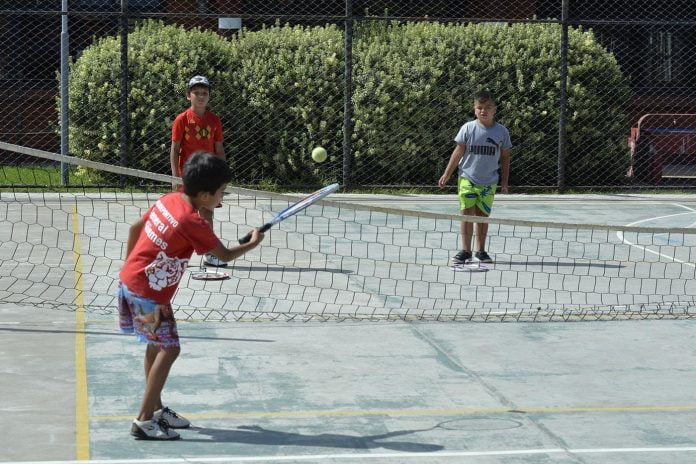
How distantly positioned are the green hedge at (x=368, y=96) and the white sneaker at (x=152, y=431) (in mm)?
12111

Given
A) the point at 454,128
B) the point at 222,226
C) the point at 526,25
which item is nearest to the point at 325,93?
the point at 454,128

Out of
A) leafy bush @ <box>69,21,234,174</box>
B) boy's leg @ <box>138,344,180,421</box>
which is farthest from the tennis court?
leafy bush @ <box>69,21,234,174</box>

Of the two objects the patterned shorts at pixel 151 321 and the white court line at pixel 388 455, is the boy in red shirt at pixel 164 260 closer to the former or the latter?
the patterned shorts at pixel 151 321

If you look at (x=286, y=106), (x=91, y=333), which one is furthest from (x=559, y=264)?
(x=286, y=106)

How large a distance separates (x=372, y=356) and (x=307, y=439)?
1959mm

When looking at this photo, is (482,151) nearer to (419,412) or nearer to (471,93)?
(419,412)

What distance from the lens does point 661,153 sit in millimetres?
20359

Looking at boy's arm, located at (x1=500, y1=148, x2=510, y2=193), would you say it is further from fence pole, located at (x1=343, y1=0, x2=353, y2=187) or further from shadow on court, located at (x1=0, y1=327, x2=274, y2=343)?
fence pole, located at (x1=343, y1=0, x2=353, y2=187)

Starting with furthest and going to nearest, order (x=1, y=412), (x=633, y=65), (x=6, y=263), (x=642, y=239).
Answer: (x=633, y=65), (x=642, y=239), (x=6, y=263), (x=1, y=412)

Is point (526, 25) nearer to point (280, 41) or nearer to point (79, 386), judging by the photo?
point (280, 41)

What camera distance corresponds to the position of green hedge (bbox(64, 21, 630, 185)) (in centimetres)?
1841

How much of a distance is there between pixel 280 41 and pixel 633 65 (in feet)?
30.9

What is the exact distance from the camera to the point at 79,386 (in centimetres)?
753

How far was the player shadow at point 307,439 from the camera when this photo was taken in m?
6.47
